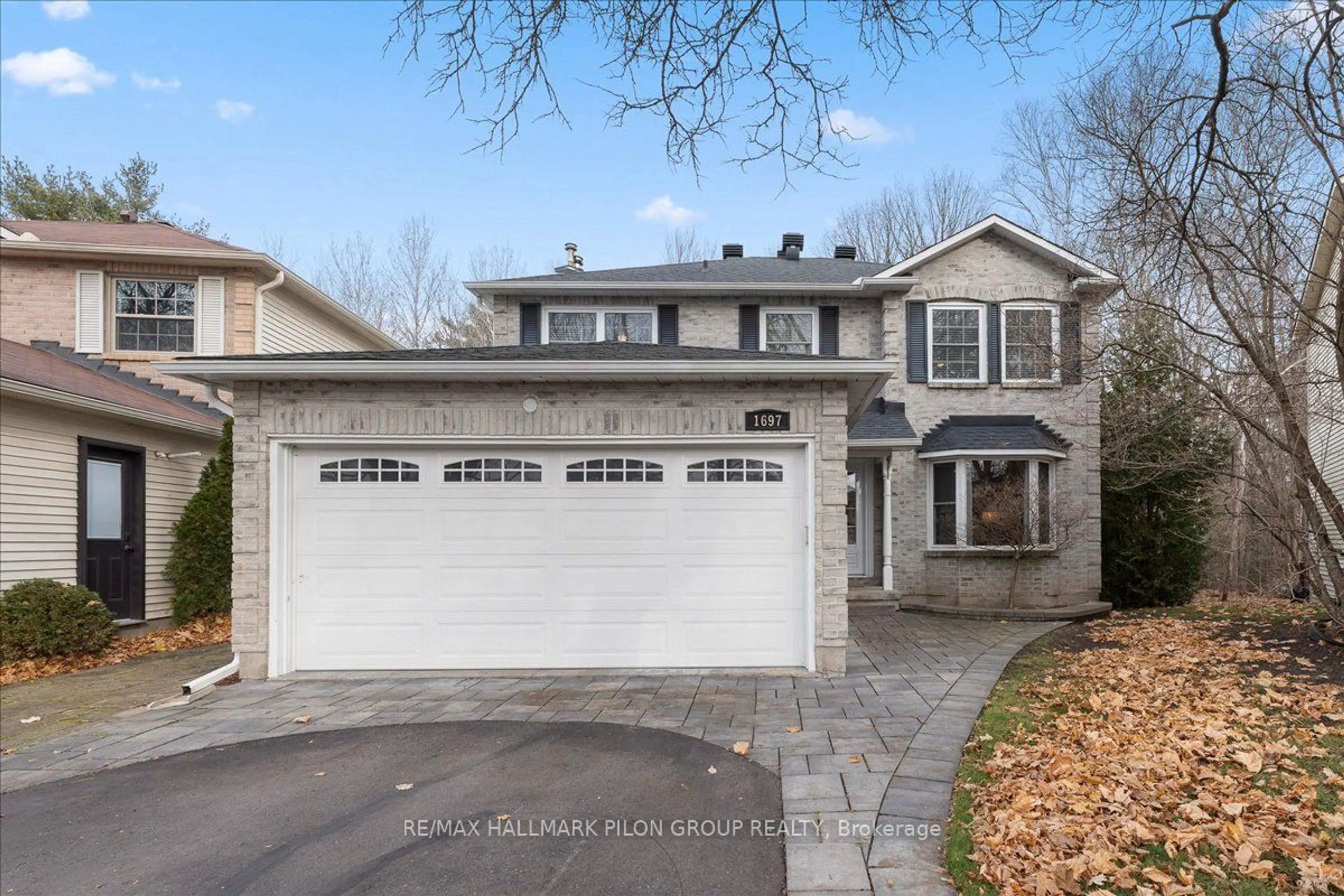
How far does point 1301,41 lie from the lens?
15.2ft

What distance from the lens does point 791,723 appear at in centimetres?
569

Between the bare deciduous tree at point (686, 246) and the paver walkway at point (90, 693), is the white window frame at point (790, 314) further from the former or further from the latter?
the bare deciduous tree at point (686, 246)

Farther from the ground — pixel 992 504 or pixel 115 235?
pixel 115 235

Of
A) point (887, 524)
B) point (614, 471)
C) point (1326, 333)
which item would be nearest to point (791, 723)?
point (614, 471)

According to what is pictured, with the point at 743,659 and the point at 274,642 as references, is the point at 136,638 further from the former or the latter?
the point at 743,659

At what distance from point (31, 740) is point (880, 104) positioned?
24.8ft

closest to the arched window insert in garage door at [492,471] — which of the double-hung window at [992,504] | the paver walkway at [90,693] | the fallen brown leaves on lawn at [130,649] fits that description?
the paver walkway at [90,693]

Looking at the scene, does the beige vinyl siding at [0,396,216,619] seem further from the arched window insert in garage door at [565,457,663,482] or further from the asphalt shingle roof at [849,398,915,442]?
the asphalt shingle roof at [849,398,915,442]

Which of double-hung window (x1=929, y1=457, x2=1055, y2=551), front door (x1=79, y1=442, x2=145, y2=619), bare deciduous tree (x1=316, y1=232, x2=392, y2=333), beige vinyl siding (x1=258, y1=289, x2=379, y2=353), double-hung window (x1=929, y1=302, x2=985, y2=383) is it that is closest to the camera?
front door (x1=79, y1=442, x2=145, y2=619)

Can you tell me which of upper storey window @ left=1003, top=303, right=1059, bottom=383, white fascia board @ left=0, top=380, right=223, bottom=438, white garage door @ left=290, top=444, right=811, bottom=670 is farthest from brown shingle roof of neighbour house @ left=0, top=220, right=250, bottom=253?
upper storey window @ left=1003, top=303, right=1059, bottom=383

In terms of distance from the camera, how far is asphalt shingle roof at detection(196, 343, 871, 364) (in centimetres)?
724

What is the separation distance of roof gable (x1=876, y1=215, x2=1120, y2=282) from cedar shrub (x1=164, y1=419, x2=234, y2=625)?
11.2 m

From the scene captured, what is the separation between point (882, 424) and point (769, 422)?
593 centimetres

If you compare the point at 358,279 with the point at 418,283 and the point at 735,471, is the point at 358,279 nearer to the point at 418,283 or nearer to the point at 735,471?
the point at 418,283
